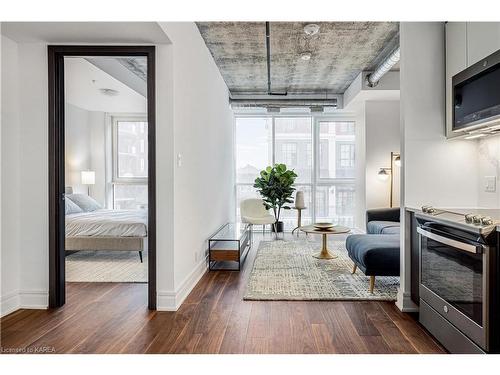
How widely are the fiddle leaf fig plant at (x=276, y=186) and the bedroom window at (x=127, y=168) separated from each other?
2560mm

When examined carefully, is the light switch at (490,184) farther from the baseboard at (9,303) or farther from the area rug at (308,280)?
the baseboard at (9,303)

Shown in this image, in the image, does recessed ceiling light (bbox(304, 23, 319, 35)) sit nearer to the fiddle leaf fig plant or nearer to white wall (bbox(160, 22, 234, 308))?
white wall (bbox(160, 22, 234, 308))

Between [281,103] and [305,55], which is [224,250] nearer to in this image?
[305,55]

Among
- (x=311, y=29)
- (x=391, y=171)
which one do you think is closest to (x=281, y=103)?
(x=391, y=171)

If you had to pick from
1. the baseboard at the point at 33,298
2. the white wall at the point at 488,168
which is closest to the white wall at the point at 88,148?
the baseboard at the point at 33,298

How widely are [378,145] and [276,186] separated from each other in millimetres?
2161

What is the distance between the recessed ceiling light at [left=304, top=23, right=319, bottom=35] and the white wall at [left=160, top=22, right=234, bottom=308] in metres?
1.26

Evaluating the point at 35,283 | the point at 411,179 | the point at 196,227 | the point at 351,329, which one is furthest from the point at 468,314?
the point at 35,283

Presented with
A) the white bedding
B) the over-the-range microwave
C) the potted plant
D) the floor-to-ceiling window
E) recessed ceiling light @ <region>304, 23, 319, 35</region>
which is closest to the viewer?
the over-the-range microwave

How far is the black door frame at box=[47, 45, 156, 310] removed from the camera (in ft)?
9.32

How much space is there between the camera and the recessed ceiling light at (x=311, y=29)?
3.76 meters

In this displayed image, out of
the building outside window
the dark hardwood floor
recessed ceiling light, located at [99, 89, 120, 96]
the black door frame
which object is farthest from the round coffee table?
recessed ceiling light, located at [99, 89, 120, 96]
